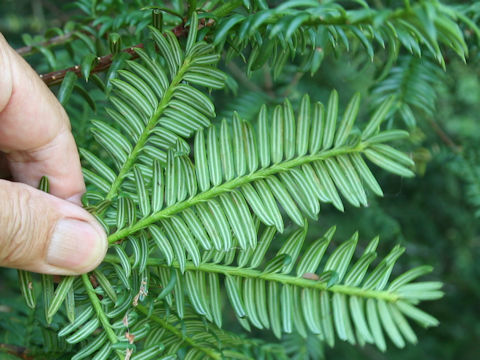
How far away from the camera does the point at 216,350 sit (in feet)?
2.33

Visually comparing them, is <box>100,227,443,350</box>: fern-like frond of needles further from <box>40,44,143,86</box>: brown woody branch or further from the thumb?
<box>40,44,143,86</box>: brown woody branch

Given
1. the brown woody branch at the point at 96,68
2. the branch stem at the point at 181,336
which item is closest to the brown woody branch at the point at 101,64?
the brown woody branch at the point at 96,68

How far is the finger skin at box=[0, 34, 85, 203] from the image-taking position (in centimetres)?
74

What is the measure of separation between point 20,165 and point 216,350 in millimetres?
445

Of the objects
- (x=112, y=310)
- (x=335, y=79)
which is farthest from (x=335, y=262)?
(x=335, y=79)

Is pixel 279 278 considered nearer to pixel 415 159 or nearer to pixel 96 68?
pixel 96 68

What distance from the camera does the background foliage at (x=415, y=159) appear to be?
1.05m

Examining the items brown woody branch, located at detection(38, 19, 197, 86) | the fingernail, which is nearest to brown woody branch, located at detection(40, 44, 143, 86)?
brown woody branch, located at detection(38, 19, 197, 86)

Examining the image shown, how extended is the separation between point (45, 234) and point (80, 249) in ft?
0.44

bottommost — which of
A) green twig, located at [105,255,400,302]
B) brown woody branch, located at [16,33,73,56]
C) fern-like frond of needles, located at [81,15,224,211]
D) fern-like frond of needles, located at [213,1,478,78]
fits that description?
green twig, located at [105,255,400,302]

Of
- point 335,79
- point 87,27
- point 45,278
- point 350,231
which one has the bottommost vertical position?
point 350,231

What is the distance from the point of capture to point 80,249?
24.1 inches

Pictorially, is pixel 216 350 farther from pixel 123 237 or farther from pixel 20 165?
pixel 20 165

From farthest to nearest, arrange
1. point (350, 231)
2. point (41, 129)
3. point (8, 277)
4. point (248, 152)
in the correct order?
point (8, 277)
point (350, 231)
point (41, 129)
point (248, 152)
